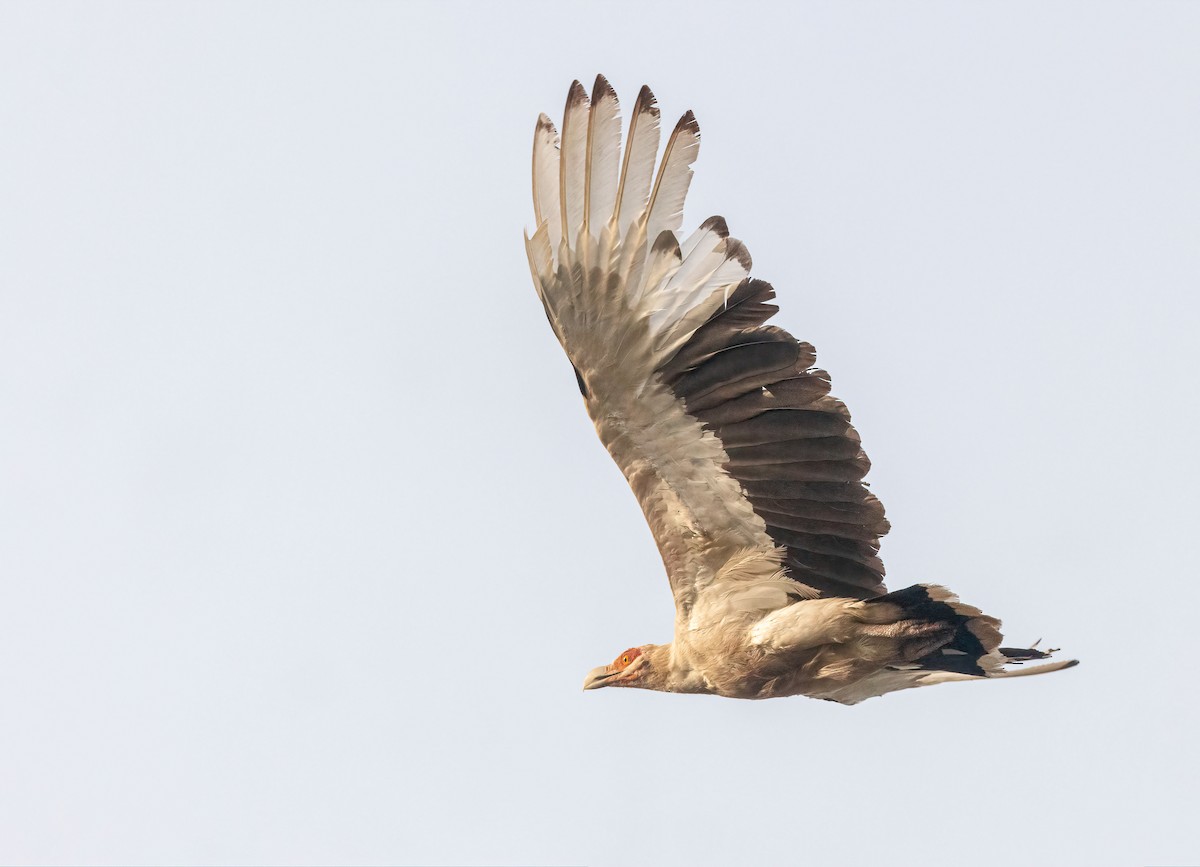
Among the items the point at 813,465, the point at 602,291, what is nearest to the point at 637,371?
the point at 602,291

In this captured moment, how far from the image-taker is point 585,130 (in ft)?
35.5

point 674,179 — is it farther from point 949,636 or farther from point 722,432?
point 949,636

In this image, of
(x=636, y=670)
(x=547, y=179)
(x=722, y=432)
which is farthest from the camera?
(x=636, y=670)

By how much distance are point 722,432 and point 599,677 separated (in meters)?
2.32

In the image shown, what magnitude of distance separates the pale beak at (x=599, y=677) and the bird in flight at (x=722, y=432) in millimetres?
994

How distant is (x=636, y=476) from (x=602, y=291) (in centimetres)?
127

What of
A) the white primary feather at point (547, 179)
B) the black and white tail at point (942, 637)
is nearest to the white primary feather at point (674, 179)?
the white primary feather at point (547, 179)

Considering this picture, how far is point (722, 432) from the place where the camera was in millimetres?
11367

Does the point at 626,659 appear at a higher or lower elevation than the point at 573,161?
lower

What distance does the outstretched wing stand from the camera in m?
11.0

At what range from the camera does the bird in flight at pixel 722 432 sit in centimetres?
1098

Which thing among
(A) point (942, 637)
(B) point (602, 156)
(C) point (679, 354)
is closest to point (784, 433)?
(C) point (679, 354)

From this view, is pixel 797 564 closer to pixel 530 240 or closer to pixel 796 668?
pixel 796 668

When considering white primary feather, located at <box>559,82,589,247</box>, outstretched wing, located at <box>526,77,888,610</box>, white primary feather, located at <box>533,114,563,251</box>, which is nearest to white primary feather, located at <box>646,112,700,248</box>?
outstretched wing, located at <box>526,77,888,610</box>
